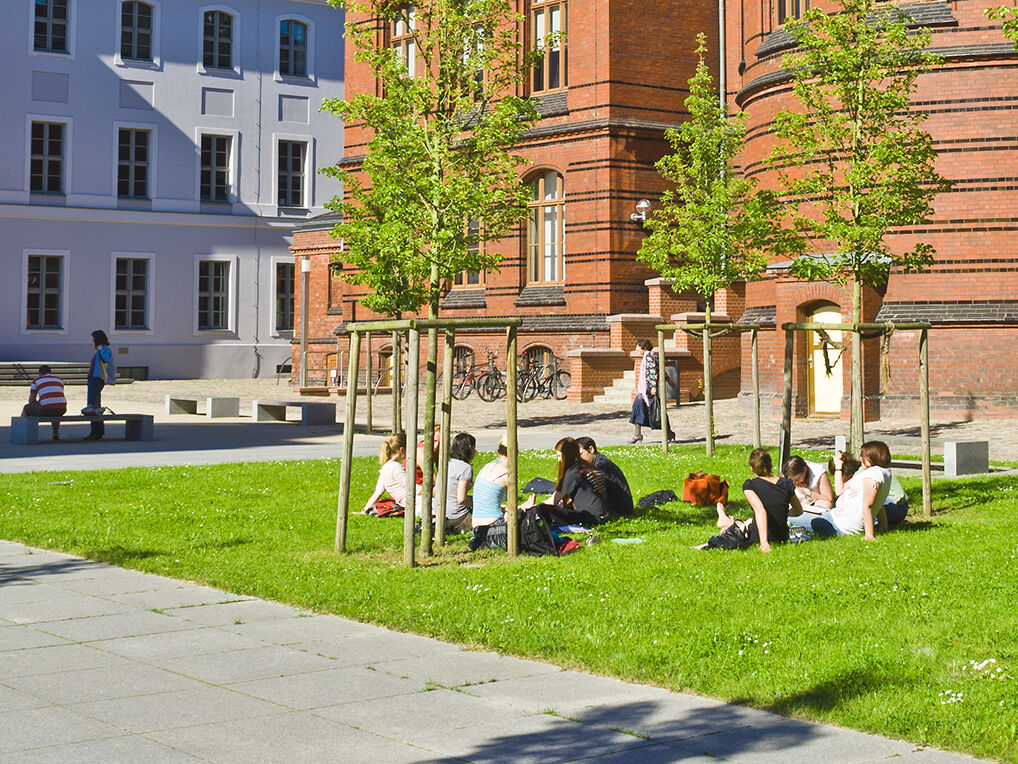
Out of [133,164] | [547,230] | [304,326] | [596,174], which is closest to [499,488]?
[596,174]

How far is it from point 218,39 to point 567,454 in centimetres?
4056

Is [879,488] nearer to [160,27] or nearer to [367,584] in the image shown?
[367,584]

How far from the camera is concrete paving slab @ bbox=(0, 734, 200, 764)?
213 inches

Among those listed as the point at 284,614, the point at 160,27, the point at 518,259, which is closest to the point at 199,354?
the point at 160,27

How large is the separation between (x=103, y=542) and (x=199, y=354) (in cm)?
3803

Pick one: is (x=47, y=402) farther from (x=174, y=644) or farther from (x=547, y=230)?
(x=547, y=230)

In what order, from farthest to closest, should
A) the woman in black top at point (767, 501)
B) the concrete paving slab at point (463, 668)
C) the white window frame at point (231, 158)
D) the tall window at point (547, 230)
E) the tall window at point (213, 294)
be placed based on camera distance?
the tall window at point (213, 294) → the white window frame at point (231, 158) → the tall window at point (547, 230) → the woman in black top at point (767, 501) → the concrete paving slab at point (463, 668)

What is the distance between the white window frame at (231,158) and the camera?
48.8 meters

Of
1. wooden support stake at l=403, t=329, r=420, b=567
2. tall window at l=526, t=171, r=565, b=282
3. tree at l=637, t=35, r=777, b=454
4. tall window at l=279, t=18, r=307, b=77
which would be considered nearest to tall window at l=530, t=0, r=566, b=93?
tall window at l=526, t=171, r=565, b=282

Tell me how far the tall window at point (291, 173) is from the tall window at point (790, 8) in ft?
87.0

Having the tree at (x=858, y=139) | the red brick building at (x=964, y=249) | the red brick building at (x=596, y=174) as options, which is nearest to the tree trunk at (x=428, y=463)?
the tree at (x=858, y=139)

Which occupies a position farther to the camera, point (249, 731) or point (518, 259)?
point (518, 259)

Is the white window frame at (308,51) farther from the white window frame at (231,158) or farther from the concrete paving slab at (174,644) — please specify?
the concrete paving slab at (174,644)

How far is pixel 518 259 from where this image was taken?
116 feet
